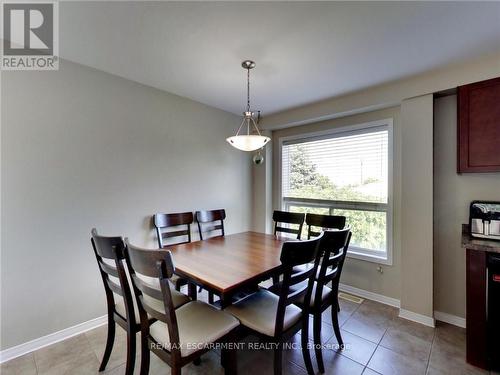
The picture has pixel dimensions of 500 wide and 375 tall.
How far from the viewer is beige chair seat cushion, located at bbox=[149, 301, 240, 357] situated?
1225 mm

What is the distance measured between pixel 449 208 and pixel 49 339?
3841 mm

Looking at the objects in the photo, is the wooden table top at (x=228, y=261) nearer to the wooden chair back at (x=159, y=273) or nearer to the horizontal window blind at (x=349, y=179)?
the wooden chair back at (x=159, y=273)

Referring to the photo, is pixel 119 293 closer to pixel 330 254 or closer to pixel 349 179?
pixel 330 254

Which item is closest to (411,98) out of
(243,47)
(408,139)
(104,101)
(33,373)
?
(408,139)

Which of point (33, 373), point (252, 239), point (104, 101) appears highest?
point (104, 101)

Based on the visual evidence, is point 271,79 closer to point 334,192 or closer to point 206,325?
point 334,192

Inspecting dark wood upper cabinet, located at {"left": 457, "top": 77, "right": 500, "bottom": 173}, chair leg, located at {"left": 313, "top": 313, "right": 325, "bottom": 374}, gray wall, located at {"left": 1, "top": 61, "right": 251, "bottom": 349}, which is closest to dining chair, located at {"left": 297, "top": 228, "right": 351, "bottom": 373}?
chair leg, located at {"left": 313, "top": 313, "right": 325, "bottom": 374}

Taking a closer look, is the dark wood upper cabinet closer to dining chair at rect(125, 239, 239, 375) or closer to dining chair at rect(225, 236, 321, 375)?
dining chair at rect(225, 236, 321, 375)

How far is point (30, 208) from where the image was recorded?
1839 millimetres

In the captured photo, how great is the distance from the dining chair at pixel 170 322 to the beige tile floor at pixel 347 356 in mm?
494

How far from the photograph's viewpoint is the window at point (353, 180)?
8.78 feet

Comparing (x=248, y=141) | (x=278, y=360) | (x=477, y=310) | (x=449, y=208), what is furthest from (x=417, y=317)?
(x=248, y=141)

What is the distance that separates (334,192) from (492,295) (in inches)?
68.0

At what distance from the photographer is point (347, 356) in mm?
1773
